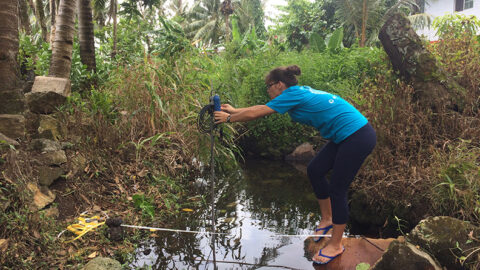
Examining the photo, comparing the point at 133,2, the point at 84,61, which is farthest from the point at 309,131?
the point at 133,2

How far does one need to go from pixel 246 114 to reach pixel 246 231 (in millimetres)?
1733

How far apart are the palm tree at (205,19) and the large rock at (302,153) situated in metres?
22.7

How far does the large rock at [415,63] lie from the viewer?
5.62 m

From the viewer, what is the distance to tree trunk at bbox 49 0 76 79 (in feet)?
17.9

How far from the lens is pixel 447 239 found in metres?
3.01

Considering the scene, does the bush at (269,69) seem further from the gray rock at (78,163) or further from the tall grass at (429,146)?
the gray rock at (78,163)

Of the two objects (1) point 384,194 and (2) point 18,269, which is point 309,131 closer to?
(1) point 384,194

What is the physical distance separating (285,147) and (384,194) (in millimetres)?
4553

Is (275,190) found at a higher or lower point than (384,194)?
lower

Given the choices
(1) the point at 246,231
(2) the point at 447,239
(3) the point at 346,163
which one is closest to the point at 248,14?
(1) the point at 246,231

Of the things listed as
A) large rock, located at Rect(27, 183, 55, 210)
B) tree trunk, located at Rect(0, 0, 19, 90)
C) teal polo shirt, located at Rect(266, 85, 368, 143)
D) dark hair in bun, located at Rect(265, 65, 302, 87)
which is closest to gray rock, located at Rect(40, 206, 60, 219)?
large rock, located at Rect(27, 183, 55, 210)

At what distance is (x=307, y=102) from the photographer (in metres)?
3.37

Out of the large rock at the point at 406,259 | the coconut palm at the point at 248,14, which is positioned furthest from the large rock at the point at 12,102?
the coconut palm at the point at 248,14

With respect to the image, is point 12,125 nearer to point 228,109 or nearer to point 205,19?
point 228,109
